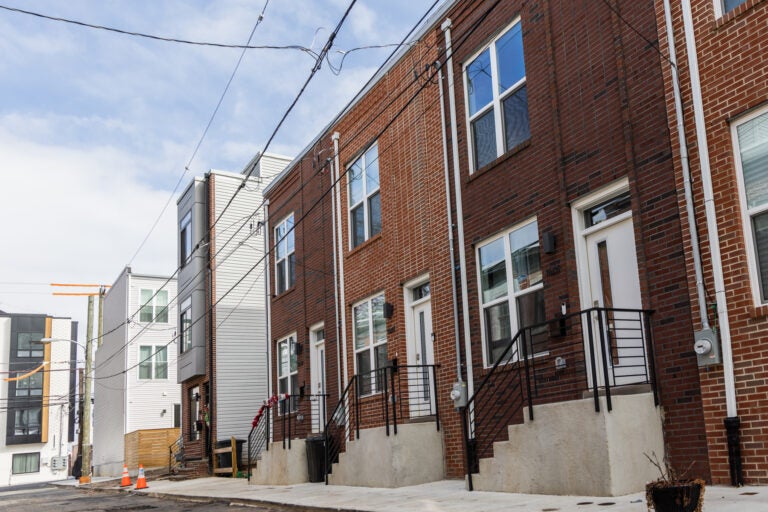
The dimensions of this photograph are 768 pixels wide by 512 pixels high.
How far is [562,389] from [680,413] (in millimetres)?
1996

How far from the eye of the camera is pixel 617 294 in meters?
9.86

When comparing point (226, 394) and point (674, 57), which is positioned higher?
point (674, 57)

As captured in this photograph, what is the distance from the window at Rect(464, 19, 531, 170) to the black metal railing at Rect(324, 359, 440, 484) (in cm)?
372

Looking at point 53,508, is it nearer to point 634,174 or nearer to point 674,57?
point 634,174

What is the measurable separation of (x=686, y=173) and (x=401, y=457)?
6.26 m

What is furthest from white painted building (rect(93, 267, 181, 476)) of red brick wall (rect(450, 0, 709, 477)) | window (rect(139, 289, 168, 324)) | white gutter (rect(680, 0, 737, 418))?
white gutter (rect(680, 0, 737, 418))

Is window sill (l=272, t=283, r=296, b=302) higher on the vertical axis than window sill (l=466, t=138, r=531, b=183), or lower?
lower

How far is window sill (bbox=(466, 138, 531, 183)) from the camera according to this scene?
37.7 feet

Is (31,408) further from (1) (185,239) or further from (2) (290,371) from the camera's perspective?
(2) (290,371)

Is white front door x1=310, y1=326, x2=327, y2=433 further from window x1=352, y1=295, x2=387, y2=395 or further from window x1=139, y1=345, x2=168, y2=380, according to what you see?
window x1=139, y1=345, x2=168, y2=380

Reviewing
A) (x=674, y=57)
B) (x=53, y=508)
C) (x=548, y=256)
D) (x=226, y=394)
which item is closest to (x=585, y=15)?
(x=674, y=57)

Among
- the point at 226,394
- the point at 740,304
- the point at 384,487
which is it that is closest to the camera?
the point at 740,304

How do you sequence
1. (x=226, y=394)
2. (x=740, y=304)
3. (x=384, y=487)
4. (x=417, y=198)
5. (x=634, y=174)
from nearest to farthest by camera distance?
(x=740, y=304) < (x=634, y=174) < (x=384, y=487) < (x=417, y=198) < (x=226, y=394)

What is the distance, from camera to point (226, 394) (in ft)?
86.3
